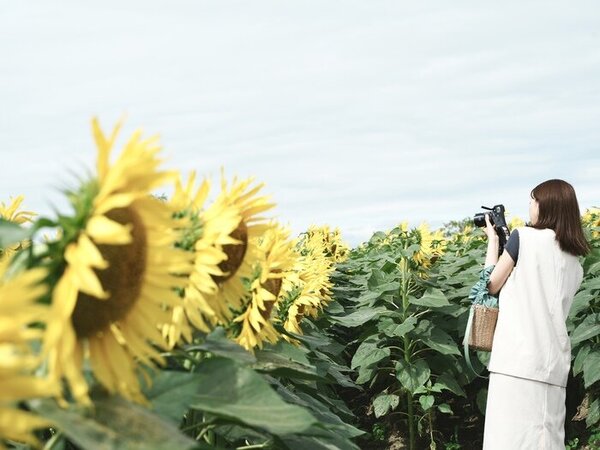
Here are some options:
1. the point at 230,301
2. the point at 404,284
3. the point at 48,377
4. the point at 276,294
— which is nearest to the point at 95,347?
the point at 48,377

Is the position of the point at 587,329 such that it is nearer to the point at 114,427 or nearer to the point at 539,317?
the point at 539,317

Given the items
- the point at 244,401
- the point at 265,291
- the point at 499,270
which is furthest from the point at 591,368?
the point at 244,401

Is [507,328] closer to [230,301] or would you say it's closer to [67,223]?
[230,301]

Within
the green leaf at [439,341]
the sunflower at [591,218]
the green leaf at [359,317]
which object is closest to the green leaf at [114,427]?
the green leaf at [359,317]

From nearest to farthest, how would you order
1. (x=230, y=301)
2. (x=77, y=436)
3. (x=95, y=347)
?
(x=77, y=436)
(x=95, y=347)
(x=230, y=301)

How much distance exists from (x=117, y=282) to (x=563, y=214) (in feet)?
13.0

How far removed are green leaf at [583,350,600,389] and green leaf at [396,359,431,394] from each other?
1123 millimetres

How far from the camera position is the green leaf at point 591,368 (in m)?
5.82

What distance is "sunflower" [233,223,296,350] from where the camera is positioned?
6.45ft

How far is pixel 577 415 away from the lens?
6855 millimetres

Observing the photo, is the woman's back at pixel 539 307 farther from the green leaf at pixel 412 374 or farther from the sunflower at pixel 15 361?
the sunflower at pixel 15 361

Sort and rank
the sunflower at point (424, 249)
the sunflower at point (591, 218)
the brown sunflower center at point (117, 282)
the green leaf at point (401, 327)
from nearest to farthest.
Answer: the brown sunflower center at point (117, 282) → the green leaf at point (401, 327) → the sunflower at point (424, 249) → the sunflower at point (591, 218)

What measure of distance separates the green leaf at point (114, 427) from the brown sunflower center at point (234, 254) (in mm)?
553

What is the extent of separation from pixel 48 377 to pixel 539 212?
4.09m
